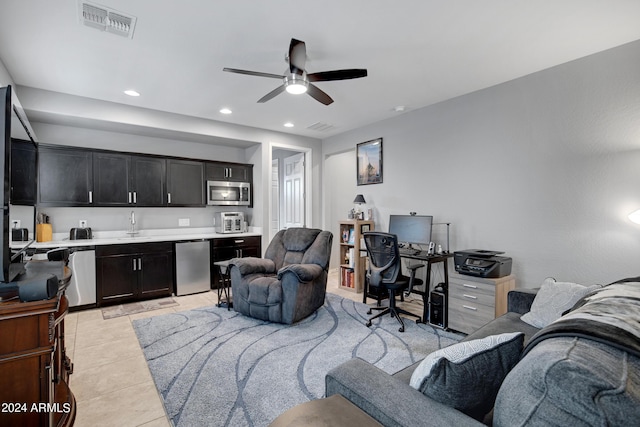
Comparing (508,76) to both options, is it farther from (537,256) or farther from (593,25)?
(537,256)

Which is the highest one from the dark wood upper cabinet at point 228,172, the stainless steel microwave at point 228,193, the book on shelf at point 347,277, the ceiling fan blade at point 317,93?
the ceiling fan blade at point 317,93

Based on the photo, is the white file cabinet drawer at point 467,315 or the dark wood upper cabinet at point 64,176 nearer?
the white file cabinet drawer at point 467,315

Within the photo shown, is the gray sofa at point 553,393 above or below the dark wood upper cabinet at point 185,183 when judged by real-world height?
below

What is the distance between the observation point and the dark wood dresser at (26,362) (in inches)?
47.8

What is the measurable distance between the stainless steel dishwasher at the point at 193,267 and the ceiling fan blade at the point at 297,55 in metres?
3.17

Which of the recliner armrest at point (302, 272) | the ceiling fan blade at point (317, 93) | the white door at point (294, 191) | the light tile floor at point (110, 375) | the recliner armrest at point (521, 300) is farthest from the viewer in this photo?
the white door at point (294, 191)

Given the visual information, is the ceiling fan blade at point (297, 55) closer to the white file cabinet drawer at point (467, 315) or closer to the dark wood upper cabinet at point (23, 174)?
the dark wood upper cabinet at point (23, 174)

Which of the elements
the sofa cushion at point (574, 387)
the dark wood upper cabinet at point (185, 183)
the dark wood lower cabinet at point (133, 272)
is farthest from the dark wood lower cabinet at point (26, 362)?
the dark wood upper cabinet at point (185, 183)

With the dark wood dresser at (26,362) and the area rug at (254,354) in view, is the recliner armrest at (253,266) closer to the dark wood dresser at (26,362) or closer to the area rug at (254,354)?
the area rug at (254,354)

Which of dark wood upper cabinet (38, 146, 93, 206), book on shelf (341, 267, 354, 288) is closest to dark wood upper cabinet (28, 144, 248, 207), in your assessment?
dark wood upper cabinet (38, 146, 93, 206)

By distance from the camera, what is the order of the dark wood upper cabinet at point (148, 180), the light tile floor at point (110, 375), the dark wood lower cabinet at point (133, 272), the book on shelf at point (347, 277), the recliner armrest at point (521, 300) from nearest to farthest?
1. the light tile floor at point (110, 375)
2. the recliner armrest at point (521, 300)
3. the dark wood lower cabinet at point (133, 272)
4. the dark wood upper cabinet at point (148, 180)
5. the book on shelf at point (347, 277)

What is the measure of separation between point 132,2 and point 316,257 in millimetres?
2881

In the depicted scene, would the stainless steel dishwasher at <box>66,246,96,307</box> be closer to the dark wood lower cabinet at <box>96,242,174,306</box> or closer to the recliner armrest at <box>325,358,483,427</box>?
the dark wood lower cabinet at <box>96,242,174,306</box>

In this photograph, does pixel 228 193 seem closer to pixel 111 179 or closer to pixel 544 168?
pixel 111 179
